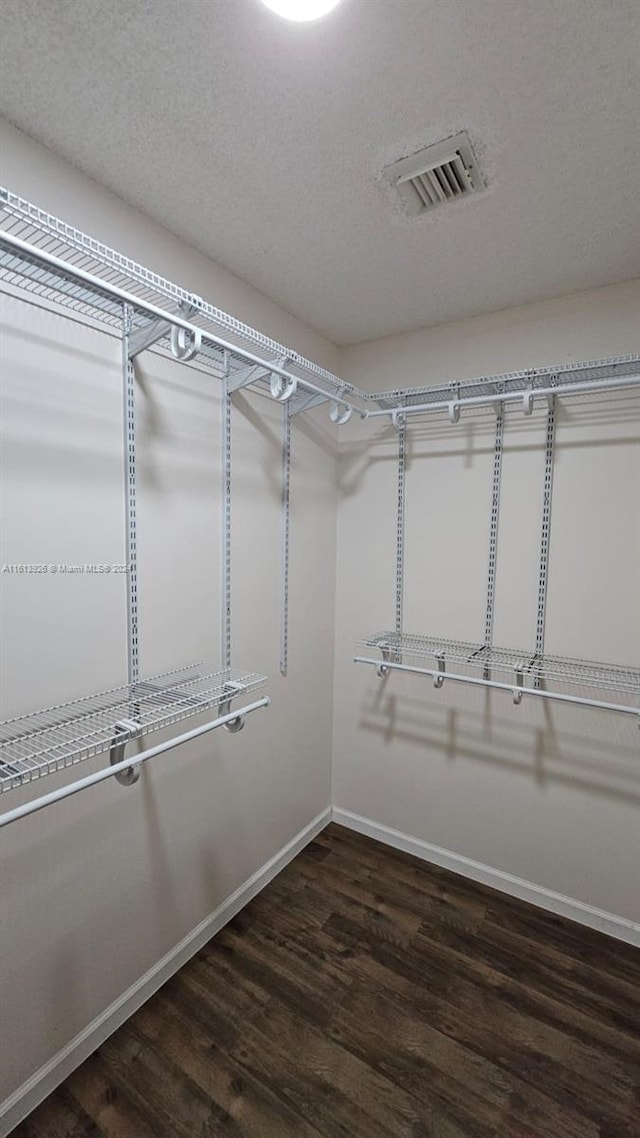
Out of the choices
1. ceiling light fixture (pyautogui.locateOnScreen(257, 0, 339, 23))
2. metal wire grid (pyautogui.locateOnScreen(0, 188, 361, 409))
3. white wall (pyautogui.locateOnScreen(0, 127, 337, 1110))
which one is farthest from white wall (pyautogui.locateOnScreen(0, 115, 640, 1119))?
ceiling light fixture (pyautogui.locateOnScreen(257, 0, 339, 23))

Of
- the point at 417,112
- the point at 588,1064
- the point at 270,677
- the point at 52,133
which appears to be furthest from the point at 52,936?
the point at 417,112

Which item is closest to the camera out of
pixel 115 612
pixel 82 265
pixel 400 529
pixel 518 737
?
pixel 82 265

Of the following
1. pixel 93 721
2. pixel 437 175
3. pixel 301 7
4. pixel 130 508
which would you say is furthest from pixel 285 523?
pixel 301 7

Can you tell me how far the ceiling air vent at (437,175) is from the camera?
4.01 ft

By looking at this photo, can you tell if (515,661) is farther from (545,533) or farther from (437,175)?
(437,175)

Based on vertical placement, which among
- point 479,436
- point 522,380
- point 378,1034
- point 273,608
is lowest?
point 378,1034

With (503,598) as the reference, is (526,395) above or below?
above

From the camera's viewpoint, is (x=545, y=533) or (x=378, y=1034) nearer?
(x=378, y=1034)

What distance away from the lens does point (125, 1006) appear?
59.7 inches

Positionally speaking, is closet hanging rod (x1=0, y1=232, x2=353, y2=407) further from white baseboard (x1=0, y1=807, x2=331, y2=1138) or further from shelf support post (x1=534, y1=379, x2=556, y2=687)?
white baseboard (x1=0, y1=807, x2=331, y2=1138)

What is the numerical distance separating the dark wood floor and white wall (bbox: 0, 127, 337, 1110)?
0.18 m

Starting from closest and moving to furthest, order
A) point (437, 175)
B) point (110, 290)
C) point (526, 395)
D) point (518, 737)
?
1. point (110, 290)
2. point (437, 175)
3. point (526, 395)
4. point (518, 737)

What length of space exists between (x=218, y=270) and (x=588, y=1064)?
287cm

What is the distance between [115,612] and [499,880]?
2.02 metres
